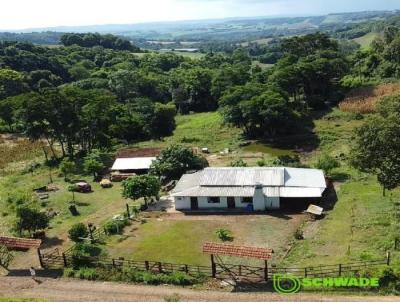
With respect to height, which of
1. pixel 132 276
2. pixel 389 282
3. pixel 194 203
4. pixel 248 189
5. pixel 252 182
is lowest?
pixel 194 203

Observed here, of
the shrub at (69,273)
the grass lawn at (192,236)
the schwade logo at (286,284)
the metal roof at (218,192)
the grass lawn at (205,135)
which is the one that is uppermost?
the metal roof at (218,192)

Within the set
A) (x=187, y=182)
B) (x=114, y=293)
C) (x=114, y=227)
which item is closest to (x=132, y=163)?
(x=187, y=182)

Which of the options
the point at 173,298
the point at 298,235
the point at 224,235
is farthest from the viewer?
the point at 224,235

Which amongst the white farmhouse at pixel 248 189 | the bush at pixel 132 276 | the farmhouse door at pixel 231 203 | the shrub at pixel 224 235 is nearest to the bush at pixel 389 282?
the bush at pixel 132 276

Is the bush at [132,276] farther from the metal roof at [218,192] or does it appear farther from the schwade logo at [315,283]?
the metal roof at [218,192]

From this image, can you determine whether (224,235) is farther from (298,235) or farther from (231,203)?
(231,203)

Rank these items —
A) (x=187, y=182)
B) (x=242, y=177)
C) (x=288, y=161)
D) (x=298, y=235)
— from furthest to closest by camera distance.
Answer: (x=288, y=161), (x=187, y=182), (x=242, y=177), (x=298, y=235)

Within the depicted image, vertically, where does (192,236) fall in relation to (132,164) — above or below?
below

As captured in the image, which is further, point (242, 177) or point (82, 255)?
point (242, 177)
